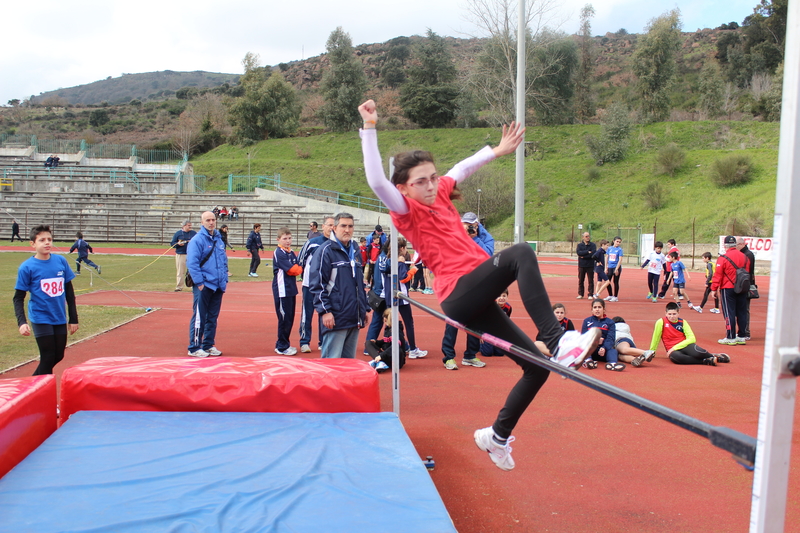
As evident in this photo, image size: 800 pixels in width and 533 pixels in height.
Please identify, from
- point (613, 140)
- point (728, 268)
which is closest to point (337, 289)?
point (728, 268)

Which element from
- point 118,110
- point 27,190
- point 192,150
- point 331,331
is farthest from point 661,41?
point 118,110

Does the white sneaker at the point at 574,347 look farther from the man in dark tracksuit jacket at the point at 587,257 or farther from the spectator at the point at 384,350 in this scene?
the man in dark tracksuit jacket at the point at 587,257

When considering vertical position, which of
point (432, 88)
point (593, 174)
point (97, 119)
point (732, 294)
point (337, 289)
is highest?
point (432, 88)

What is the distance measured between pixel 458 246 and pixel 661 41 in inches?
2402

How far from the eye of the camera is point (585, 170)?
143 ft

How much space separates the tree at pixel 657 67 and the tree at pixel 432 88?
60.0ft

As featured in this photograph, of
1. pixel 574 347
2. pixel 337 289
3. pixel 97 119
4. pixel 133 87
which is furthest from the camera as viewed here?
pixel 133 87

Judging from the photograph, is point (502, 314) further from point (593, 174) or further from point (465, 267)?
point (593, 174)

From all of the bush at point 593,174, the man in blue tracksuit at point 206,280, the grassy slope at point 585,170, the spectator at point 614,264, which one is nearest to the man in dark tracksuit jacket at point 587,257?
the spectator at point 614,264

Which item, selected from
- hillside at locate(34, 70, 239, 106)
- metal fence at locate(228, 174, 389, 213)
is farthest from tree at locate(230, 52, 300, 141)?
hillside at locate(34, 70, 239, 106)

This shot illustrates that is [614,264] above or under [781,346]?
under

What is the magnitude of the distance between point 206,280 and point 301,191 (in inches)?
1396

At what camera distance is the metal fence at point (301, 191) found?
41500mm

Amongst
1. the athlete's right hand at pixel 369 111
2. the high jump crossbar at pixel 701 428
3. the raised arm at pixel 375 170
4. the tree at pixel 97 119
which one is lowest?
the high jump crossbar at pixel 701 428
